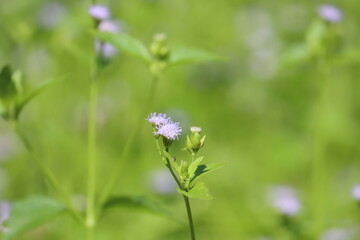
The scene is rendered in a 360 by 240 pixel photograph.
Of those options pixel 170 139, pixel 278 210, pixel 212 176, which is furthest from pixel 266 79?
pixel 170 139

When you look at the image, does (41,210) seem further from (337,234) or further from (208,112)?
(208,112)

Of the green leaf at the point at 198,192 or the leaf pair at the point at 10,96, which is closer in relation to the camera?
the green leaf at the point at 198,192

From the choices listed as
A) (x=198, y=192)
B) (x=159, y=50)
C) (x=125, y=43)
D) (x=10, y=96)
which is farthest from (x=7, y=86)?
(x=198, y=192)

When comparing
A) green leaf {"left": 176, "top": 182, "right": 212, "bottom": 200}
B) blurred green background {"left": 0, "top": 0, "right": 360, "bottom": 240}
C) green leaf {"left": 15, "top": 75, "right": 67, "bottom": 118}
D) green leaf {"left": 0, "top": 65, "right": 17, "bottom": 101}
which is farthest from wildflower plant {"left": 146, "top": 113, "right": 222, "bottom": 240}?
blurred green background {"left": 0, "top": 0, "right": 360, "bottom": 240}

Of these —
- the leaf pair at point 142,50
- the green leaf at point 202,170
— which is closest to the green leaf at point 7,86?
the leaf pair at point 142,50

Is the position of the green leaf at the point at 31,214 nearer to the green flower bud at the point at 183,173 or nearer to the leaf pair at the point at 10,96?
the leaf pair at the point at 10,96
